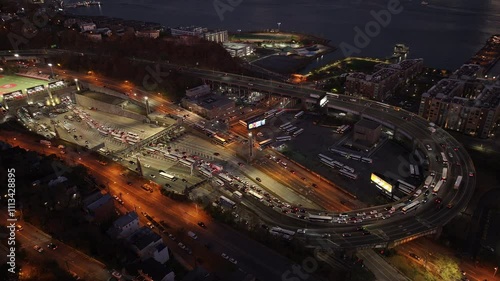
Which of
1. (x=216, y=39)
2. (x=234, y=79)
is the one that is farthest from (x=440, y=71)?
(x=216, y=39)

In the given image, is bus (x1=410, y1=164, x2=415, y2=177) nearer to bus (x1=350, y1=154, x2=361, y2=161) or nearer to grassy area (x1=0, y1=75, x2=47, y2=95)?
bus (x1=350, y1=154, x2=361, y2=161)

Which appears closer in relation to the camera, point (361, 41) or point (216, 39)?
point (216, 39)

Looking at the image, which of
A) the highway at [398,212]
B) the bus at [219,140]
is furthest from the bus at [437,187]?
the bus at [219,140]

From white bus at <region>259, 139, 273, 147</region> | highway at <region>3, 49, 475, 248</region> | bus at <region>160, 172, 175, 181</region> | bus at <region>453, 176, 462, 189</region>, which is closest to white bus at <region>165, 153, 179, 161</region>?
bus at <region>160, 172, 175, 181</region>

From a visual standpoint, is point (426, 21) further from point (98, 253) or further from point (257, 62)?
point (98, 253)

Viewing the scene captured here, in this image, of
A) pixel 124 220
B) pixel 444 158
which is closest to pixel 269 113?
pixel 444 158

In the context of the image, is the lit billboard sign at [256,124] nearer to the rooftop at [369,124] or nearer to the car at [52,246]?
the rooftop at [369,124]
